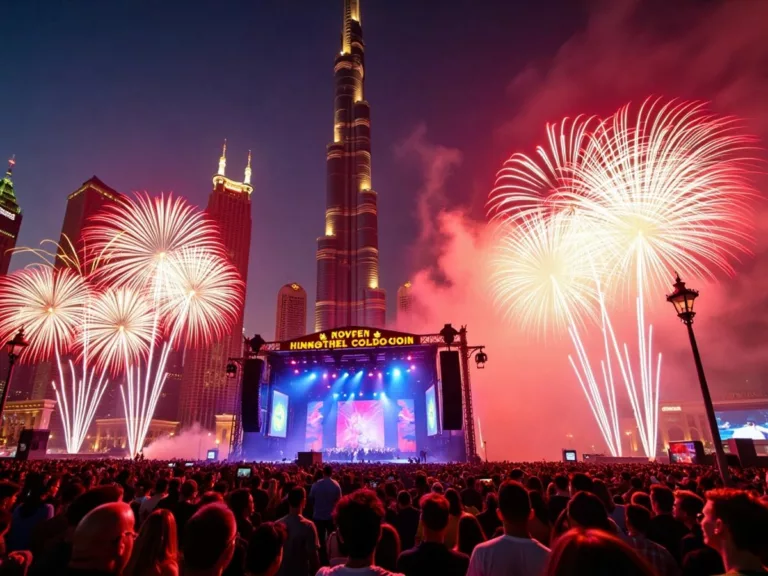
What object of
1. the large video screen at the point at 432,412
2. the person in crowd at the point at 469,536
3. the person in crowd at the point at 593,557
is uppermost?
the large video screen at the point at 432,412

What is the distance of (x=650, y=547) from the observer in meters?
3.93

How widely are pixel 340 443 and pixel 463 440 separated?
44.0 feet

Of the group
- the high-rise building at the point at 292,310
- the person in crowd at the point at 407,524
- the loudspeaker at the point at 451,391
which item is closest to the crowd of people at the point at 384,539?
the person in crowd at the point at 407,524

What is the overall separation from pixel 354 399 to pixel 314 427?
14.9 ft

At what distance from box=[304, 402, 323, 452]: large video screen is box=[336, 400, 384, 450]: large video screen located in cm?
169

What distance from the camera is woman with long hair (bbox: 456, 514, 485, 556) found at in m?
4.36

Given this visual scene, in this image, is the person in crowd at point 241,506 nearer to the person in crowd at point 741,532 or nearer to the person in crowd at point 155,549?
the person in crowd at point 155,549

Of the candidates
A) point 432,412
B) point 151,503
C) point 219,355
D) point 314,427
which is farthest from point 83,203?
point 151,503

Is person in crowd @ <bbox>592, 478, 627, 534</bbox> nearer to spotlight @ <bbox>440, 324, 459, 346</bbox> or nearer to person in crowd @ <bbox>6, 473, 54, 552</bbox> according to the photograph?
person in crowd @ <bbox>6, 473, 54, 552</bbox>

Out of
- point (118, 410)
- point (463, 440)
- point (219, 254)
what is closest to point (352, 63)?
point (219, 254)

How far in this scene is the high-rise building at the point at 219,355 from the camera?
5320 inches

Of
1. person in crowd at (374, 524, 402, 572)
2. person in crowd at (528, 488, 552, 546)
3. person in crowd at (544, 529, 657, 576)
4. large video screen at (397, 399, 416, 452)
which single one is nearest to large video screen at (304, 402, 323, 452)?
large video screen at (397, 399, 416, 452)

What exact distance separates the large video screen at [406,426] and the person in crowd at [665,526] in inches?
1378

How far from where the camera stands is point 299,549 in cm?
458
